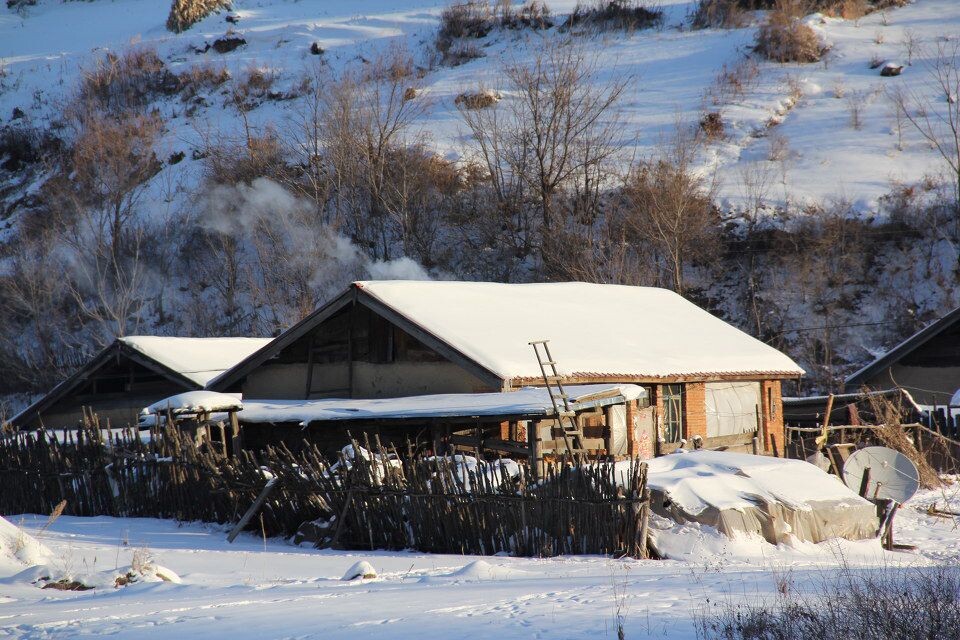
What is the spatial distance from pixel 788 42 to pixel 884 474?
46227mm

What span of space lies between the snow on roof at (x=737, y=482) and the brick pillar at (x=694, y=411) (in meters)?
4.92

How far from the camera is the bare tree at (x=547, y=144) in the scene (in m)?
44.6

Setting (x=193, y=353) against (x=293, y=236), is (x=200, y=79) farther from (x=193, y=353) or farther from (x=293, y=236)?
(x=193, y=353)

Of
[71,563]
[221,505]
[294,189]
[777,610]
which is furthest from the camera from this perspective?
[294,189]

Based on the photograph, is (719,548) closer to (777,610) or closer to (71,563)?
(777,610)

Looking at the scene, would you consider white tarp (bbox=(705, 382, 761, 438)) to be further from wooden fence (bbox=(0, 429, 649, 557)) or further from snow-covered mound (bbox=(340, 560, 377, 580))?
snow-covered mound (bbox=(340, 560, 377, 580))

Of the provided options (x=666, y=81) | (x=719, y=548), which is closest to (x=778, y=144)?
(x=666, y=81)

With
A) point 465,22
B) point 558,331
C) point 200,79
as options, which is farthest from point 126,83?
point 558,331

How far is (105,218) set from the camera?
49688 mm

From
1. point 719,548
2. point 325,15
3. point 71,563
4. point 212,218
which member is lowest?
point 719,548

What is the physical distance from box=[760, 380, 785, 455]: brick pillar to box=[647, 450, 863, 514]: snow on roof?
781 centimetres

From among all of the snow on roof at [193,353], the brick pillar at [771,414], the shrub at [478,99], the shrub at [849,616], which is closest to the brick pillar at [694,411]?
the brick pillar at [771,414]

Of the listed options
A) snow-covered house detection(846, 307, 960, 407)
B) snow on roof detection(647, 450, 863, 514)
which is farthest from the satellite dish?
snow-covered house detection(846, 307, 960, 407)

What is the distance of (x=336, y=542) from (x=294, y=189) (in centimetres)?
3524
